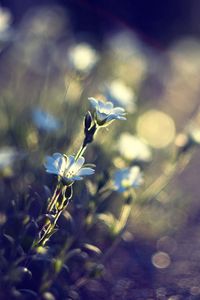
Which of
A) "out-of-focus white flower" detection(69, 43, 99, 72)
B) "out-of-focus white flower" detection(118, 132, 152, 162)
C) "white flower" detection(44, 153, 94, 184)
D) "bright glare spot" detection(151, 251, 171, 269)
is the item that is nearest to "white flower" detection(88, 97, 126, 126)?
"white flower" detection(44, 153, 94, 184)

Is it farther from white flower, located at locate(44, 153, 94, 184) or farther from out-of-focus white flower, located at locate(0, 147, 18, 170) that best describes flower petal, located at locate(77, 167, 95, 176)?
out-of-focus white flower, located at locate(0, 147, 18, 170)

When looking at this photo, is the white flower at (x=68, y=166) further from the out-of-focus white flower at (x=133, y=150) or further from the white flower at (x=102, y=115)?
the out-of-focus white flower at (x=133, y=150)

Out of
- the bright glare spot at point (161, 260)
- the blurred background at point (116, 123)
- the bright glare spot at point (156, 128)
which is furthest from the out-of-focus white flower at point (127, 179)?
the bright glare spot at point (156, 128)

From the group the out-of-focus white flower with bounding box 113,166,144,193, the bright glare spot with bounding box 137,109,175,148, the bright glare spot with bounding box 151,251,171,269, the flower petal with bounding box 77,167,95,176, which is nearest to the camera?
the flower petal with bounding box 77,167,95,176

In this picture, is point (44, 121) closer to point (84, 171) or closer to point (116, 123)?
point (116, 123)

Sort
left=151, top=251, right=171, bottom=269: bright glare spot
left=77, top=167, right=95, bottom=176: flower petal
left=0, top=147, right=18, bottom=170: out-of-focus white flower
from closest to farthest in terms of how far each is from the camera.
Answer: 1. left=77, top=167, right=95, bottom=176: flower petal
2. left=0, top=147, right=18, bottom=170: out-of-focus white flower
3. left=151, top=251, right=171, bottom=269: bright glare spot

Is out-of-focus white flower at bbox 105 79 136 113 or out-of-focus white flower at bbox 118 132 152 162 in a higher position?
out-of-focus white flower at bbox 105 79 136 113

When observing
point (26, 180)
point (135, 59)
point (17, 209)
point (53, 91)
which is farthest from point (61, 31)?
point (17, 209)

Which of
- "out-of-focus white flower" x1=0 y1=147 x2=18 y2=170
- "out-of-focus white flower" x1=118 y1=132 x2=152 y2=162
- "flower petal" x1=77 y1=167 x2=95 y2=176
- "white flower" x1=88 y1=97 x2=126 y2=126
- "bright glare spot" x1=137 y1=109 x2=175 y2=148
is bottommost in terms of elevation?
"flower petal" x1=77 y1=167 x2=95 y2=176
